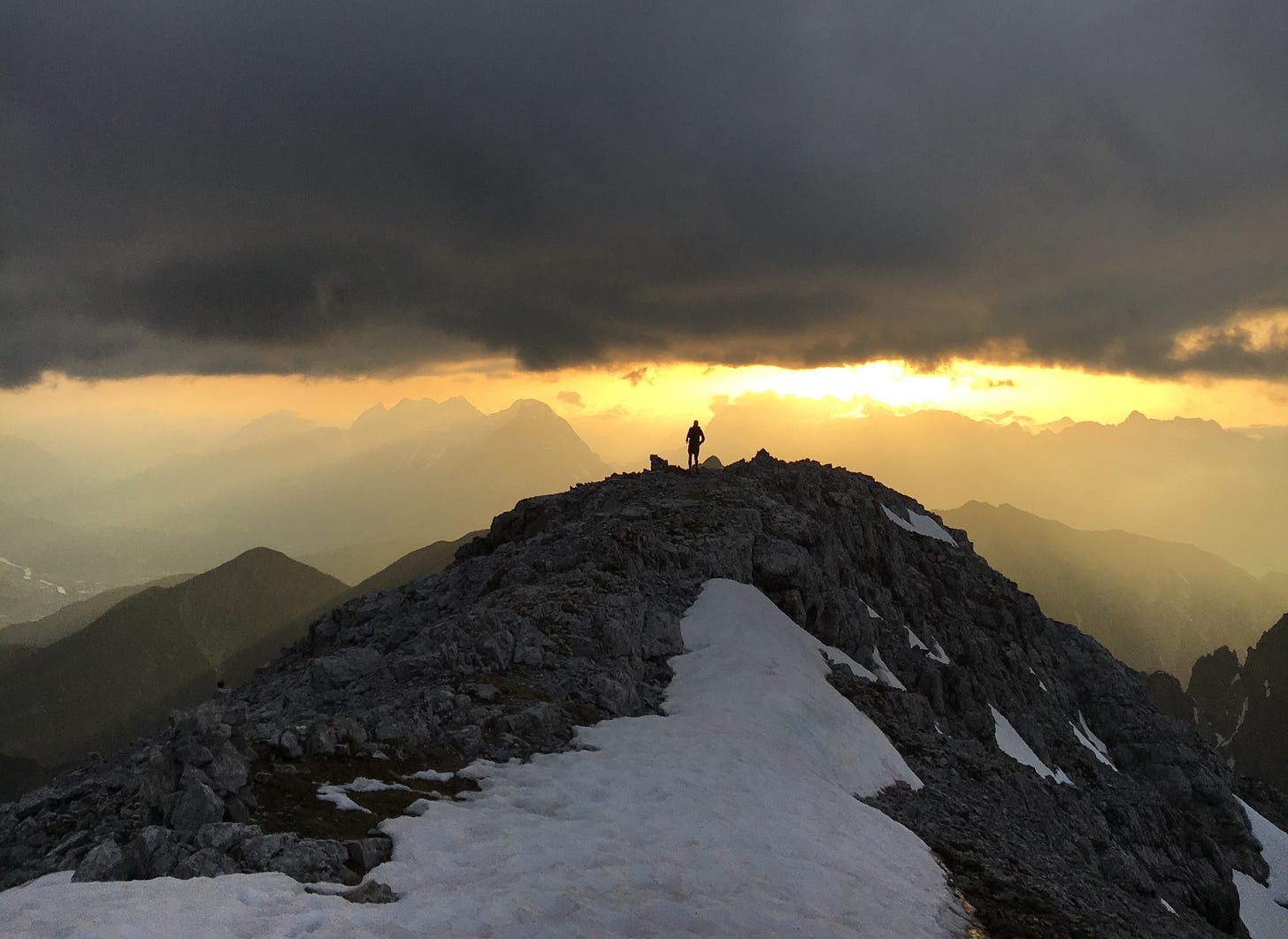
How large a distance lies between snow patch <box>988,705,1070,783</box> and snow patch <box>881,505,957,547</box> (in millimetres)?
26969

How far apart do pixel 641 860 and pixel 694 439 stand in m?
51.7

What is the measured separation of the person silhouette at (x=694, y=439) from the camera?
67213 millimetres

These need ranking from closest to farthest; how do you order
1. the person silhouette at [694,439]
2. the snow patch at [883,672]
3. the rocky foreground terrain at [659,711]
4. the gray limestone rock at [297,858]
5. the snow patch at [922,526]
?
the gray limestone rock at [297,858]
the rocky foreground terrain at [659,711]
the snow patch at [883,672]
the person silhouette at [694,439]
the snow patch at [922,526]

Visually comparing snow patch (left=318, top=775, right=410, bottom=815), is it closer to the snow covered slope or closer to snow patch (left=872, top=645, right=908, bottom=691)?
the snow covered slope

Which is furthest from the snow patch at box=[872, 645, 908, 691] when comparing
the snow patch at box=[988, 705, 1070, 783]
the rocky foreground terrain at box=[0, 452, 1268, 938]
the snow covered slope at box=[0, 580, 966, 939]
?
the snow covered slope at box=[0, 580, 966, 939]

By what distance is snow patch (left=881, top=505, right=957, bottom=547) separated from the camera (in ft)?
291

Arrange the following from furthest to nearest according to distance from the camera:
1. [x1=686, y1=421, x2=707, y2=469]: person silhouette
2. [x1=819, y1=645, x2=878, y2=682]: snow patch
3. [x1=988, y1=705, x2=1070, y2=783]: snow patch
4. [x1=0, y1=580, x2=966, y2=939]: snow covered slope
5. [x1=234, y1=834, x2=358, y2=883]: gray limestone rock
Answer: [x1=686, y1=421, x2=707, y2=469]: person silhouette, [x1=988, y1=705, x2=1070, y2=783]: snow patch, [x1=819, y1=645, x2=878, y2=682]: snow patch, [x1=234, y1=834, x2=358, y2=883]: gray limestone rock, [x1=0, y1=580, x2=966, y2=939]: snow covered slope

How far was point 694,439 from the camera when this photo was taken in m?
68.5

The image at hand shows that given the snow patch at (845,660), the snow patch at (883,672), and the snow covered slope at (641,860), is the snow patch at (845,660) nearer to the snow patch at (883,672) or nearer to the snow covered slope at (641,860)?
the snow patch at (883,672)

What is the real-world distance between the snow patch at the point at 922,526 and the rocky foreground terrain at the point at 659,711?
4.45ft

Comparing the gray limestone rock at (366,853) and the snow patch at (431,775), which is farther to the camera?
the snow patch at (431,775)

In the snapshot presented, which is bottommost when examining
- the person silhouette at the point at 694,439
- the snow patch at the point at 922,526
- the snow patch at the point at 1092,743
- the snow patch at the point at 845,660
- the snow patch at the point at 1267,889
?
the snow patch at the point at 1267,889

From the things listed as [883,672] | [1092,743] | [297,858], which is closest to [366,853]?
[297,858]

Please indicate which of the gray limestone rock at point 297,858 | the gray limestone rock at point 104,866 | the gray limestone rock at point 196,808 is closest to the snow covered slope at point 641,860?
the gray limestone rock at point 297,858
